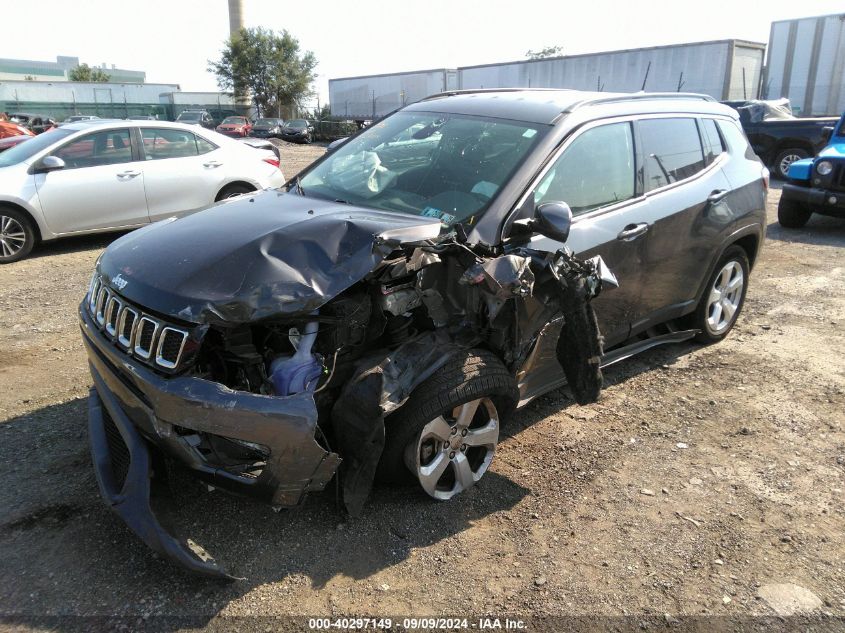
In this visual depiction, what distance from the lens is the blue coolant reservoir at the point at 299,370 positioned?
2.71 meters

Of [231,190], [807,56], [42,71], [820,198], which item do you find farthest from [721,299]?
[42,71]

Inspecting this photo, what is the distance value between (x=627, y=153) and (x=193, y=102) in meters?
55.7

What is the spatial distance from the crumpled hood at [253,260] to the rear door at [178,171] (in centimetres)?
539

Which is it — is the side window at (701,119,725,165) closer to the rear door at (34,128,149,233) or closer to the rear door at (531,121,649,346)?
the rear door at (531,121,649,346)

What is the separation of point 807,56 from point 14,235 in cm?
3023

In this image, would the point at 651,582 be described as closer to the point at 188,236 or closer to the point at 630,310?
the point at 630,310

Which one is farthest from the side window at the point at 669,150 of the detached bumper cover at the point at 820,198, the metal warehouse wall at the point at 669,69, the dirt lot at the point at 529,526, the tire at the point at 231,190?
the metal warehouse wall at the point at 669,69

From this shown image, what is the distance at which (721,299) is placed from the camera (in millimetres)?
5219

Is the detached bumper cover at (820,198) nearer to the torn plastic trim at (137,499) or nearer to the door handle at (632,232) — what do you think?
the door handle at (632,232)

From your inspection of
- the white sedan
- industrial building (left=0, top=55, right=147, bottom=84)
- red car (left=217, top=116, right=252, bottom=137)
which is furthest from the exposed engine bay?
industrial building (left=0, top=55, right=147, bottom=84)

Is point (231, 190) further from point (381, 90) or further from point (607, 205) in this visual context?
point (381, 90)

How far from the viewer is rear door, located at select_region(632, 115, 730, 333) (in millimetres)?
4207

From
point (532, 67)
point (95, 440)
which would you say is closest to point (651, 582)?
point (95, 440)

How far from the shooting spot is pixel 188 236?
3.10m
